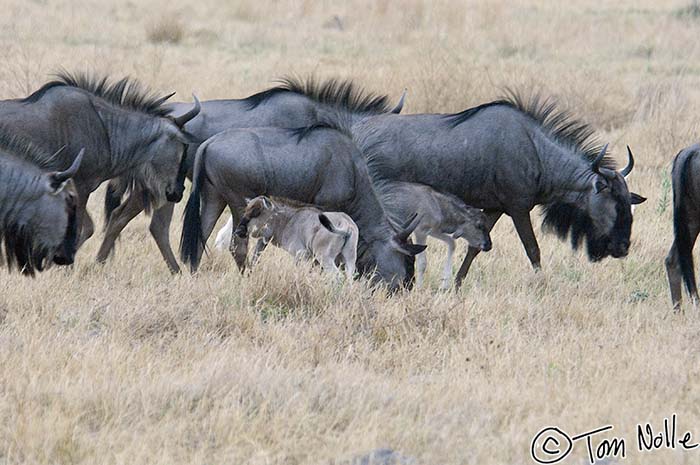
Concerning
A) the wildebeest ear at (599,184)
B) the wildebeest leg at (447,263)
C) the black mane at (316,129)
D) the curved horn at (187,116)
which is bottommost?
the wildebeest leg at (447,263)

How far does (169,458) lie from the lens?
427 cm

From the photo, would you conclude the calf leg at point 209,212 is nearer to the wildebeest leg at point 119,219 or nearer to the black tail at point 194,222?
the black tail at point 194,222

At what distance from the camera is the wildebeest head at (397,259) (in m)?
7.20

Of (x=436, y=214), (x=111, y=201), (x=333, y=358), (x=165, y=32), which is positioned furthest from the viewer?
(x=165, y=32)

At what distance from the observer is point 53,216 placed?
6547 millimetres

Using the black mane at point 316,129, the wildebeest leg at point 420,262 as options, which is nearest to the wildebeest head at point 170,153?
the black mane at point 316,129

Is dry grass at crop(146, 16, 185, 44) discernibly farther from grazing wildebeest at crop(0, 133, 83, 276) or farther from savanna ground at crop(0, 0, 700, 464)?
grazing wildebeest at crop(0, 133, 83, 276)

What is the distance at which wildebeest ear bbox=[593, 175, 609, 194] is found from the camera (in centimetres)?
795

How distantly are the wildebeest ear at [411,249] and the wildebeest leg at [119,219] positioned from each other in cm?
207

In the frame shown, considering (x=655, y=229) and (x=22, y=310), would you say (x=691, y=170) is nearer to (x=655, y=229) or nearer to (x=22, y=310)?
(x=655, y=229)

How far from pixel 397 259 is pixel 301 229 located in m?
0.64

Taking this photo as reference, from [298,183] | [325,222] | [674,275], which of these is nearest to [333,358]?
[325,222]

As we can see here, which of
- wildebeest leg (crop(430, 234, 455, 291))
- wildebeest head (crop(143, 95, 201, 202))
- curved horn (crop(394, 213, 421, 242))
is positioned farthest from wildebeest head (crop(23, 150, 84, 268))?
wildebeest leg (crop(430, 234, 455, 291))

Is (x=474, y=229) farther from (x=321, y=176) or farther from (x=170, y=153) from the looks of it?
(x=170, y=153)
